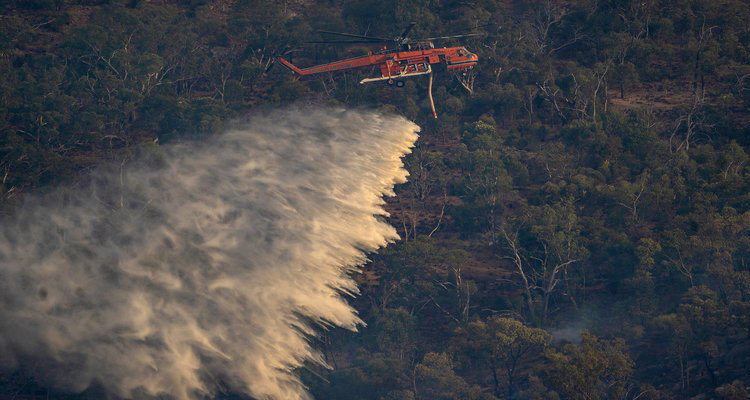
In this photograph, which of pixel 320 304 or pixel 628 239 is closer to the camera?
pixel 320 304

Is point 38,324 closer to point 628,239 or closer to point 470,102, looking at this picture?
point 628,239

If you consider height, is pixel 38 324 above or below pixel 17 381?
above

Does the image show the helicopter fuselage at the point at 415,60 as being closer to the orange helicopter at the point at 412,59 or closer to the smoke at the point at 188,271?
the orange helicopter at the point at 412,59

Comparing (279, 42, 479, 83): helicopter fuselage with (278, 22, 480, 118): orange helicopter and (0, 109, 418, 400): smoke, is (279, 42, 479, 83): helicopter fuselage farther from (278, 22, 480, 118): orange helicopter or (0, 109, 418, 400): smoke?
(0, 109, 418, 400): smoke

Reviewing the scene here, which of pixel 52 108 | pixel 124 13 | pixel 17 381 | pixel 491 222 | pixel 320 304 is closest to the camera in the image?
pixel 320 304

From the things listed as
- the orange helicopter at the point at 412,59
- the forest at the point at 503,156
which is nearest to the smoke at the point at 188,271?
the forest at the point at 503,156

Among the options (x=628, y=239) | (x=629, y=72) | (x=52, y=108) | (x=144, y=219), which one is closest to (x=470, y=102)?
(x=629, y=72)

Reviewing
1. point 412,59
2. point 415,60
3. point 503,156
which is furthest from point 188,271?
point 503,156
